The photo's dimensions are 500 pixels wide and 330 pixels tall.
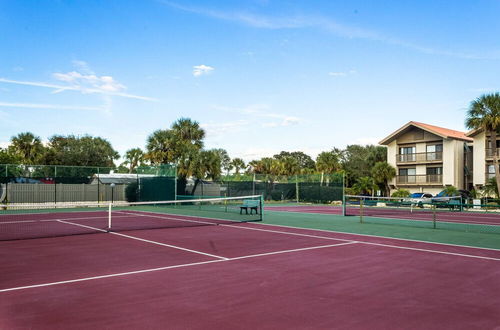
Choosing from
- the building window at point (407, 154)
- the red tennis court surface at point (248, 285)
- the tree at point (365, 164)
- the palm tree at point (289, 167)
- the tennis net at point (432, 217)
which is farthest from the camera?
the tree at point (365, 164)

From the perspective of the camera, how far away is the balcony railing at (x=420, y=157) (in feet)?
152

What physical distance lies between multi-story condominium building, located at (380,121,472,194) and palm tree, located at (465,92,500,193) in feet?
14.7

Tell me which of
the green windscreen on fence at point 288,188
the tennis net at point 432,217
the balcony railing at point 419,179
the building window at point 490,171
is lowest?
the tennis net at point 432,217

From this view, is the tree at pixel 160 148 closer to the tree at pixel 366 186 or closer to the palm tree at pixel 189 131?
the palm tree at pixel 189 131

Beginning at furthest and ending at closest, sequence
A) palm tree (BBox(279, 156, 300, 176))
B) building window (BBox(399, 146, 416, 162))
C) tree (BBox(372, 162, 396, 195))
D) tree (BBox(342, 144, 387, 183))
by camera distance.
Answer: tree (BBox(342, 144, 387, 183))
palm tree (BBox(279, 156, 300, 176))
tree (BBox(372, 162, 396, 195))
building window (BBox(399, 146, 416, 162))

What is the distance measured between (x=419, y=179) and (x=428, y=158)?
2479 millimetres

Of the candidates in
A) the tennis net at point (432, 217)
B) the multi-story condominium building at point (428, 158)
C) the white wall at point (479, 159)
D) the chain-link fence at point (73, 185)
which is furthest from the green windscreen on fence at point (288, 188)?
the white wall at point (479, 159)

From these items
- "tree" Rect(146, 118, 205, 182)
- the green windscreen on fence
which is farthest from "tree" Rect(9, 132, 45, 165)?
the green windscreen on fence

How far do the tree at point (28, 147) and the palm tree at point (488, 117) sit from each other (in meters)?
53.5

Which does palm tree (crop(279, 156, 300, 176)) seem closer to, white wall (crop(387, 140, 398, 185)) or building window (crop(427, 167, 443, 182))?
white wall (crop(387, 140, 398, 185))

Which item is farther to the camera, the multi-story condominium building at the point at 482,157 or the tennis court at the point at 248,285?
the multi-story condominium building at the point at 482,157

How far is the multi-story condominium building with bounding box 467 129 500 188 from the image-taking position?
1699 inches

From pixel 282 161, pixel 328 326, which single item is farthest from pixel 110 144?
pixel 328 326

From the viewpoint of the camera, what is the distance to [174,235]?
1548 centimetres
